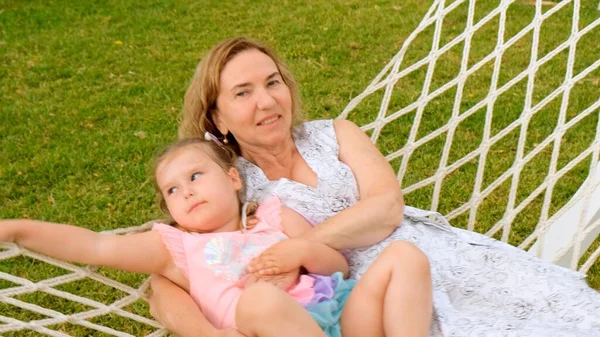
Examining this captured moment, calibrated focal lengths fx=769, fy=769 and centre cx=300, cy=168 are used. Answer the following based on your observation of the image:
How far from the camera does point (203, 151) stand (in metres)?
1.84

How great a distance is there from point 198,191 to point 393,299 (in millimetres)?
513

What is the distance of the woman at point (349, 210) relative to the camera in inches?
67.8

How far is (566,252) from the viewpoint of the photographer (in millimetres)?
2070

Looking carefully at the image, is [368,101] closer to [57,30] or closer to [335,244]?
[335,244]

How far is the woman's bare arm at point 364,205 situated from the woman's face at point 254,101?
0.19 metres

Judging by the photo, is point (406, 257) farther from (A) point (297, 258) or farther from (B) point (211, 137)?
(B) point (211, 137)

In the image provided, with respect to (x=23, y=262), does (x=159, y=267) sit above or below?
above

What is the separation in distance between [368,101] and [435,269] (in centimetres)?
238

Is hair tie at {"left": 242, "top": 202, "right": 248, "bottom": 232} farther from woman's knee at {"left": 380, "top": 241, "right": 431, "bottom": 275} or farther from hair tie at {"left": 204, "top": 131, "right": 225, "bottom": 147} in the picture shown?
woman's knee at {"left": 380, "top": 241, "right": 431, "bottom": 275}

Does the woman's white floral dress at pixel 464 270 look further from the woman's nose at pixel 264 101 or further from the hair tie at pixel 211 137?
the woman's nose at pixel 264 101

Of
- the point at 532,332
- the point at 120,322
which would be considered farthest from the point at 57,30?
the point at 532,332

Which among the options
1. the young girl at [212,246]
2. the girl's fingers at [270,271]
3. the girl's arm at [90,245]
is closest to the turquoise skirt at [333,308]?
the young girl at [212,246]

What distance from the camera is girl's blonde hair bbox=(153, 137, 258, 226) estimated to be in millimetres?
1840

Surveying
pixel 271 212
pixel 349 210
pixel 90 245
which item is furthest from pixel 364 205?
pixel 90 245
